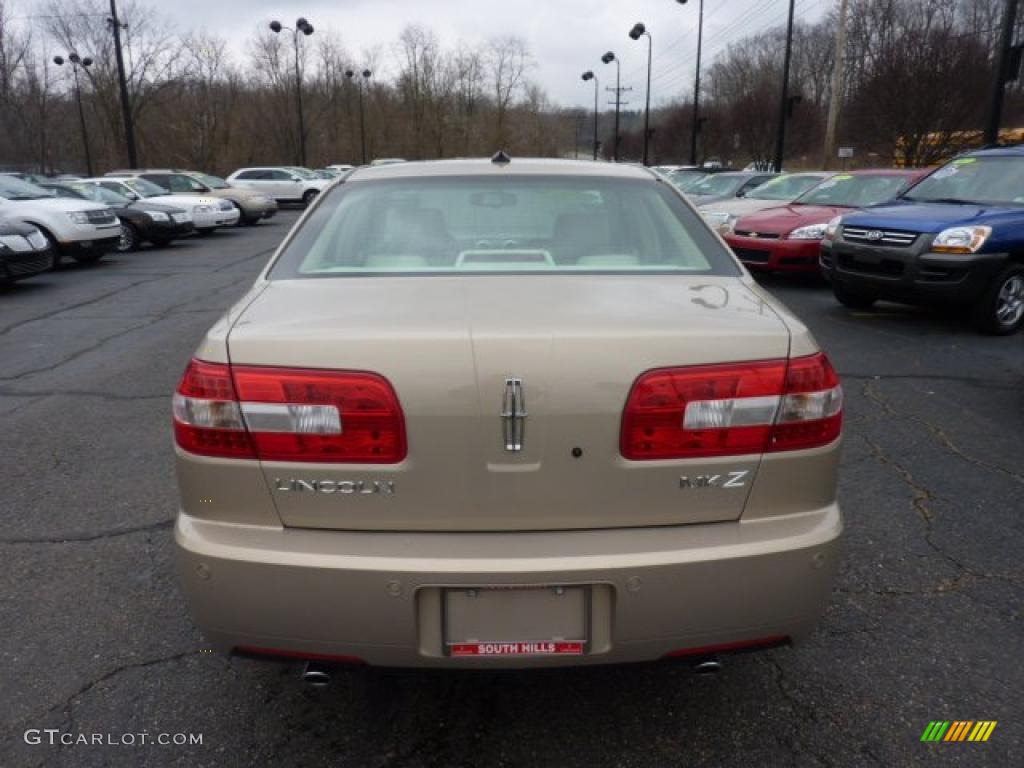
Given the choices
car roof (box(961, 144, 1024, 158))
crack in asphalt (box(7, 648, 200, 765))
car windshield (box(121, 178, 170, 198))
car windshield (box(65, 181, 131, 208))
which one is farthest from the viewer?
car windshield (box(121, 178, 170, 198))

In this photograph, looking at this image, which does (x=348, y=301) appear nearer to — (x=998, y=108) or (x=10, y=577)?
(x=10, y=577)

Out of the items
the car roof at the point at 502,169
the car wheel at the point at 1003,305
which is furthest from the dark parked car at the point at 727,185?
the car roof at the point at 502,169

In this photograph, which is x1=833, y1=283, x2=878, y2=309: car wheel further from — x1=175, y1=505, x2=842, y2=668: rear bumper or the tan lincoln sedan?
x1=175, y1=505, x2=842, y2=668: rear bumper

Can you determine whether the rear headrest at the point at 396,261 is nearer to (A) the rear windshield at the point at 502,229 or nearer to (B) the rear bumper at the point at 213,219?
(A) the rear windshield at the point at 502,229

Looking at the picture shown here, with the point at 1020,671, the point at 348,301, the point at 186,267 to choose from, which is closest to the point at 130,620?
the point at 348,301

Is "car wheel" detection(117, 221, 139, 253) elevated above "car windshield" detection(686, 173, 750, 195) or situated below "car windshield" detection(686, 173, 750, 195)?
below

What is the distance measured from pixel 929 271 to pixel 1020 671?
5.64 meters

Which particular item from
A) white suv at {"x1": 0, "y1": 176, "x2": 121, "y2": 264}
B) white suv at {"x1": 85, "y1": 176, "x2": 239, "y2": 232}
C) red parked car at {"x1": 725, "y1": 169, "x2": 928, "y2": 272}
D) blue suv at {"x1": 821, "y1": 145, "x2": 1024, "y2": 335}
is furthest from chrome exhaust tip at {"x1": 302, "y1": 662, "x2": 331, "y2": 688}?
white suv at {"x1": 85, "y1": 176, "x2": 239, "y2": 232}

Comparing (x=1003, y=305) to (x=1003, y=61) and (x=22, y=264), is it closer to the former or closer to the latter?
(x=1003, y=61)

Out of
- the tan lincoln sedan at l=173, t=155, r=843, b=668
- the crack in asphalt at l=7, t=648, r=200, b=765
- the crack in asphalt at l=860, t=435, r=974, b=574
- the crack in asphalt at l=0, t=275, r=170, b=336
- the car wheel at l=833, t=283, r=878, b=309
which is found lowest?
the crack in asphalt at l=0, t=275, r=170, b=336

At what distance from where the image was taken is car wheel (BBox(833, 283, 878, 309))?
8383mm

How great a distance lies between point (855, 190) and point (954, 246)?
4.04m

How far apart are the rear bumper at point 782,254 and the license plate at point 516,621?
8685 mm

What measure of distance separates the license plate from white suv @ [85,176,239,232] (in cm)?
1777
